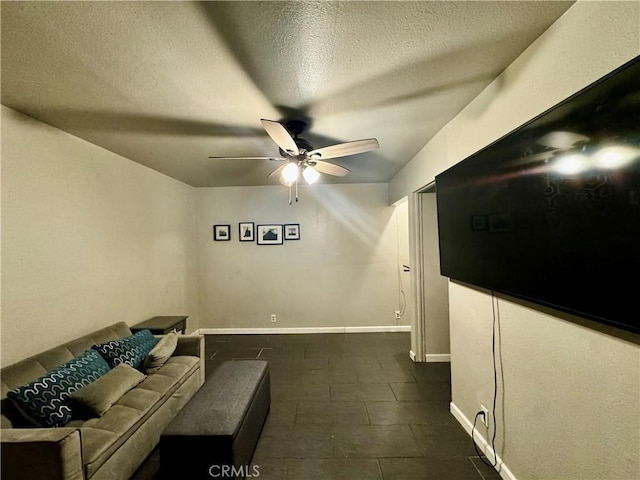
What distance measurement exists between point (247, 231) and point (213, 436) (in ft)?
12.0

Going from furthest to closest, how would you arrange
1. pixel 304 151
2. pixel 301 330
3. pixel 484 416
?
pixel 301 330 < pixel 304 151 < pixel 484 416

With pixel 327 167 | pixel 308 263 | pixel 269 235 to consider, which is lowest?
pixel 308 263

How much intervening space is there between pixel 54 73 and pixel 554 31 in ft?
8.63

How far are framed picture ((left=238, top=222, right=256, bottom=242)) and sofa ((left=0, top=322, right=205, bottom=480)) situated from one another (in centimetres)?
242

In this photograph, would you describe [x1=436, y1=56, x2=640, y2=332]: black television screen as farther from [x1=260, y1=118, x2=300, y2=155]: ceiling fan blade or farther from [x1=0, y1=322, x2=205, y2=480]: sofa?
[x1=0, y1=322, x2=205, y2=480]: sofa

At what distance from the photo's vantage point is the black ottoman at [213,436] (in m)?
1.62

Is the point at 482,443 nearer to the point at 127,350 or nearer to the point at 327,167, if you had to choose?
the point at 327,167

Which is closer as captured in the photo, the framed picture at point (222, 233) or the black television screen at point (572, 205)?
the black television screen at point (572, 205)

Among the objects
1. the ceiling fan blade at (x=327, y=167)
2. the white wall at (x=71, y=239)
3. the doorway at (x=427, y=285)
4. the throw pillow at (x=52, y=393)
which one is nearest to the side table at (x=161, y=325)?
the white wall at (x=71, y=239)

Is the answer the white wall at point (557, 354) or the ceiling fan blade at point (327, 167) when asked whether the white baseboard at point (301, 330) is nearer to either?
the white wall at point (557, 354)

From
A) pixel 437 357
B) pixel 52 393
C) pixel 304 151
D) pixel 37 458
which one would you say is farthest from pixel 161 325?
pixel 437 357

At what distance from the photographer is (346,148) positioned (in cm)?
225

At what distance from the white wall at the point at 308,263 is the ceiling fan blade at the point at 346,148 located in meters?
2.59

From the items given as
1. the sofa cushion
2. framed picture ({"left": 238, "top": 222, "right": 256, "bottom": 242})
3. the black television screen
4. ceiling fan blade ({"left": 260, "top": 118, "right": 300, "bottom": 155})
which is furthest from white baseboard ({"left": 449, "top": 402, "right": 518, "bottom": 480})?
framed picture ({"left": 238, "top": 222, "right": 256, "bottom": 242})
